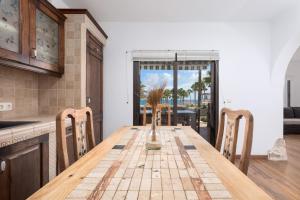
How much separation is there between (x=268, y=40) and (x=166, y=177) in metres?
4.24

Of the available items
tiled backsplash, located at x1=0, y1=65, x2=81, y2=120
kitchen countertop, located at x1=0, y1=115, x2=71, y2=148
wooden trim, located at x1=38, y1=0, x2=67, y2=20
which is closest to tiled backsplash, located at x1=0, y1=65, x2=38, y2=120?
tiled backsplash, located at x1=0, y1=65, x2=81, y2=120

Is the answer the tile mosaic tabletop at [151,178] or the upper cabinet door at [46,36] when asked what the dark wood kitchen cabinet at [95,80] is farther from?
the tile mosaic tabletop at [151,178]

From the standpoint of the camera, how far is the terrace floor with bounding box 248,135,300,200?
291 cm

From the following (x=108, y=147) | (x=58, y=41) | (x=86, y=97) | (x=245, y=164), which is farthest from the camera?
(x=86, y=97)

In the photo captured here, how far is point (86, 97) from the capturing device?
11.1ft

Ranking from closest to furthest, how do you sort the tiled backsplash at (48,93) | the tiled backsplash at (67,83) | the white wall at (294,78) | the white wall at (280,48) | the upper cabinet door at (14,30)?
the upper cabinet door at (14,30)
the tiled backsplash at (48,93)
the tiled backsplash at (67,83)
the white wall at (280,48)
the white wall at (294,78)

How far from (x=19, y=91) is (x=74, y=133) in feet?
5.28

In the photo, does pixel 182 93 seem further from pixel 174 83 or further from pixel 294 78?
pixel 294 78

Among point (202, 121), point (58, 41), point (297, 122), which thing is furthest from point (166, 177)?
point (297, 122)

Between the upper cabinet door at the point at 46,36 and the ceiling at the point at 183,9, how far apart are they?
2.35 ft

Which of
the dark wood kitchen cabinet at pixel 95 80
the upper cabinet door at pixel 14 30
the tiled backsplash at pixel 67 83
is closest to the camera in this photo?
the upper cabinet door at pixel 14 30

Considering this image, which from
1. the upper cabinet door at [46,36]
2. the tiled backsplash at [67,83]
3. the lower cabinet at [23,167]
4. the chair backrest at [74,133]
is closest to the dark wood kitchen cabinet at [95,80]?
the tiled backsplash at [67,83]

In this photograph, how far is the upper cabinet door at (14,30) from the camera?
2.01m

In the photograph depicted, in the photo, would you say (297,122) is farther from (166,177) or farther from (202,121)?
(166,177)
